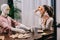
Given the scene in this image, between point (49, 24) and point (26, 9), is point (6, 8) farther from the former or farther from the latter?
point (49, 24)

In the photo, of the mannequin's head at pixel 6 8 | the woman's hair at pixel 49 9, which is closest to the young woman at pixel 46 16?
the woman's hair at pixel 49 9

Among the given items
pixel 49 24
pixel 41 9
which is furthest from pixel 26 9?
pixel 49 24

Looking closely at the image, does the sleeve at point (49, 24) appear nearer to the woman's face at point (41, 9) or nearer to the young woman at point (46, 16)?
the young woman at point (46, 16)

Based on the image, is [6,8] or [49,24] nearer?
[6,8]

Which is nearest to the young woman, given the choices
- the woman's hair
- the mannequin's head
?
the woman's hair

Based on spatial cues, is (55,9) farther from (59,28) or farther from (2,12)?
(2,12)

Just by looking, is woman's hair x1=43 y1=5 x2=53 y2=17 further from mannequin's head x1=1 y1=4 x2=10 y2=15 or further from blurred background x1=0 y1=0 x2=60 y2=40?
mannequin's head x1=1 y1=4 x2=10 y2=15

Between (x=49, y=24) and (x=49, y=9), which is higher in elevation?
(x=49, y=9)

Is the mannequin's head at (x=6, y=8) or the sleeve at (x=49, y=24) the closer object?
the mannequin's head at (x=6, y=8)

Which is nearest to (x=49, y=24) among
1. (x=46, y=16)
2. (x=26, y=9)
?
(x=46, y=16)

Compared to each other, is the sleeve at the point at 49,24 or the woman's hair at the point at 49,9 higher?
the woman's hair at the point at 49,9

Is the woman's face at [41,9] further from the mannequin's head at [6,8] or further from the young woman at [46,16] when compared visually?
the mannequin's head at [6,8]

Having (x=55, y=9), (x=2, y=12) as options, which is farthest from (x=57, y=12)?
(x=2, y=12)

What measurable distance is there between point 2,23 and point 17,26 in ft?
0.50
